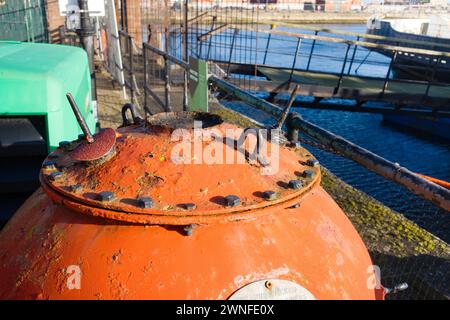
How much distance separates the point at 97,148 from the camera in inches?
73.2

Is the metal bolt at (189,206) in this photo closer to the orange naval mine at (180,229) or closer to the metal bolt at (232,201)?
the orange naval mine at (180,229)

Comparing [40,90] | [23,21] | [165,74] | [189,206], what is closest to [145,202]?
[189,206]

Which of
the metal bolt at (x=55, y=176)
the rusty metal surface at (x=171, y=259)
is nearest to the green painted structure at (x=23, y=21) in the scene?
the metal bolt at (x=55, y=176)

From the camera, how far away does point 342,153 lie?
241 centimetres

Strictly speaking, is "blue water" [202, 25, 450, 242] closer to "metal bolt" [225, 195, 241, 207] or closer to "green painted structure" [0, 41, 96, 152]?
"green painted structure" [0, 41, 96, 152]

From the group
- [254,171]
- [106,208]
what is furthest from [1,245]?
[254,171]

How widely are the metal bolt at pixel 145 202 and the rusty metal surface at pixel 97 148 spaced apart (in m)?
0.34

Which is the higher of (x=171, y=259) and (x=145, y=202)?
(x=145, y=202)

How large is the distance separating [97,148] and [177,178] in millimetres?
394

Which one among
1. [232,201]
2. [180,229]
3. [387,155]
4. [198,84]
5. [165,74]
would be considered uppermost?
[232,201]

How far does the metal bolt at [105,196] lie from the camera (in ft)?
5.40

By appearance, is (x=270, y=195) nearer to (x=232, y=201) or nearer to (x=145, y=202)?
(x=232, y=201)

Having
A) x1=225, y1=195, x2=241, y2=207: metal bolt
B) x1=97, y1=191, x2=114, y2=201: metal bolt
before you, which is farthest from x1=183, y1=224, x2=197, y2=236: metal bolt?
x1=97, y1=191, x2=114, y2=201: metal bolt
